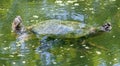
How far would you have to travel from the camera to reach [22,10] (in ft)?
34.5

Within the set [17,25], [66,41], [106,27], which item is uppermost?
[17,25]

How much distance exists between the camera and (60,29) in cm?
816

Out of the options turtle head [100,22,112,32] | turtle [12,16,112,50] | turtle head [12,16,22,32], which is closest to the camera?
turtle [12,16,112,50]

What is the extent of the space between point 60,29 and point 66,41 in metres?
0.29

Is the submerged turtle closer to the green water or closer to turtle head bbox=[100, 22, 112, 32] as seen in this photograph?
turtle head bbox=[100, 22, 112, 32]

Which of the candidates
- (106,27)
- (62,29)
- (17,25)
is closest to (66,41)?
(62,29)

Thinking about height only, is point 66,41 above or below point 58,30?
below

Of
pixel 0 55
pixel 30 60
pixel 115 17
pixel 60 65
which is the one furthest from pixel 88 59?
pixel 115 17

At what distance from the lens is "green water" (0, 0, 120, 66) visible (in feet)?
24.6

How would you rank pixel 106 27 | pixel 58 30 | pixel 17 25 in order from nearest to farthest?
pixel 58 30 → pixel 106 27 → pixel 17 25

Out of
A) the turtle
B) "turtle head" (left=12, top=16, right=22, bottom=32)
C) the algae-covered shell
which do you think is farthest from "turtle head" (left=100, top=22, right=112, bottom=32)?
"turtle head" (left=12, top=16, right=22, bottom=32)

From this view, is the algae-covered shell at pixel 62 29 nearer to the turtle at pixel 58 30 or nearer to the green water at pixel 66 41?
the turtle at pixel 58 30

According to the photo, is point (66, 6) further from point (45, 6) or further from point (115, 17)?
point (115, 17)

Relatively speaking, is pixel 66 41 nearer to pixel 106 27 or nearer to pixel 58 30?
pixel 58 30
